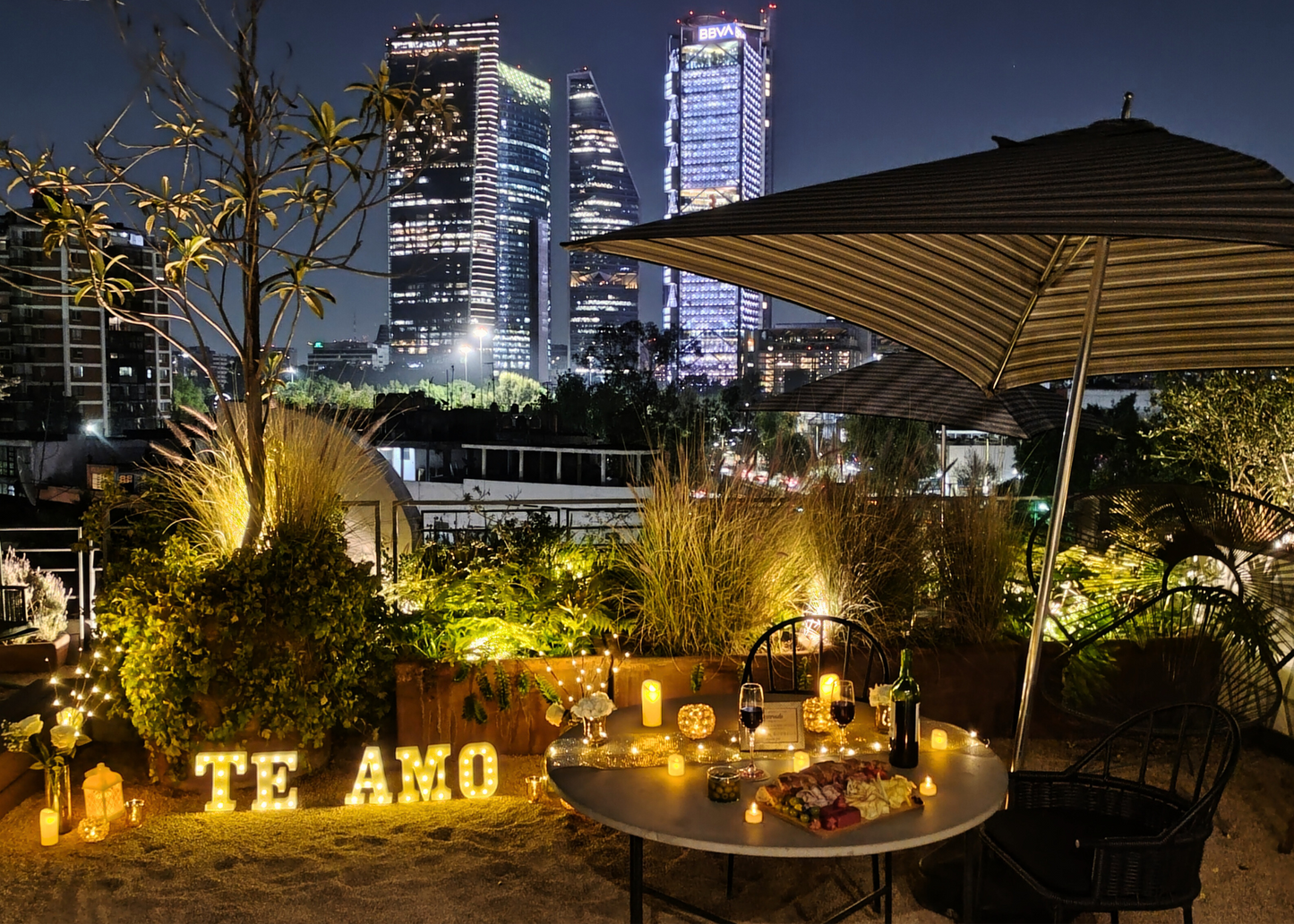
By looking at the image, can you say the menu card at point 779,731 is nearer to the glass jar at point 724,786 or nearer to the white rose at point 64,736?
the glass jar at point 724,786

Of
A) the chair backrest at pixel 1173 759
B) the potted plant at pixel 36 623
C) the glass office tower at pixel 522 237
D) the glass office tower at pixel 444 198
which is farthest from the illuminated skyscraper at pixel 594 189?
the chair backrest at pixel 1173 759

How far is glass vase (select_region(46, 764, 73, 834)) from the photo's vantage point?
122 inches

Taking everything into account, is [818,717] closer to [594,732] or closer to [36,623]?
[594,732]

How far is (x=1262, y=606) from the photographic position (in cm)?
341

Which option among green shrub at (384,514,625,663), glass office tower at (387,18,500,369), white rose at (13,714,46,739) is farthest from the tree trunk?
white rose at (13,714,46,739)

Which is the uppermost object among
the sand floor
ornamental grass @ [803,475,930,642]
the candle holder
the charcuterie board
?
ornamental grass @ [803,475,930,642]

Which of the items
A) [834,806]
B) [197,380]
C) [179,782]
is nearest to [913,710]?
[834,806]

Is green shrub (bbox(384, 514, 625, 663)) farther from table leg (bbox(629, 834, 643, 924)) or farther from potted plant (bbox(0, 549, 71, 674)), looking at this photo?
potted plant (bbox(0, 549, 71, 674))

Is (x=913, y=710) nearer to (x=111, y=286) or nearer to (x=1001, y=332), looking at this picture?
(x=1001, y=332)

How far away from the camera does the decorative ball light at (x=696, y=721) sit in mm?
2484

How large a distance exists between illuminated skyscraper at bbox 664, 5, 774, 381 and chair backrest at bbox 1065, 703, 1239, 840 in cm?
9415

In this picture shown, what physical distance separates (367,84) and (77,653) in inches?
156

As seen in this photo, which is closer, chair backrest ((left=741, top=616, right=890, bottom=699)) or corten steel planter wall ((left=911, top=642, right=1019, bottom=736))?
chair backrest ((left=741, top=616, right=890, bottom=699))

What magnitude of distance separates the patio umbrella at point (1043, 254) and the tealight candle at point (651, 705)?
1148 millimetres
